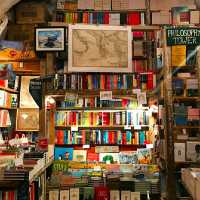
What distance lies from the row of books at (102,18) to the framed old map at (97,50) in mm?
1623

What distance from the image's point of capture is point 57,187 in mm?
4773

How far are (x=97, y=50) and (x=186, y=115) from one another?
5.15ft

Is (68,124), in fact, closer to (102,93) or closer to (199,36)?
(102,93)

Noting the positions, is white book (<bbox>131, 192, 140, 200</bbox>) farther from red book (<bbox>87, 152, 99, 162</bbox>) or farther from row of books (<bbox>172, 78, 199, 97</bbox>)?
red book (<bbox>87, 152, 99, 162</bbox>)

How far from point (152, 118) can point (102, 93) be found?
1631 mm

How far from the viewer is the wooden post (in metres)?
5.10

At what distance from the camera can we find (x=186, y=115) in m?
5.19

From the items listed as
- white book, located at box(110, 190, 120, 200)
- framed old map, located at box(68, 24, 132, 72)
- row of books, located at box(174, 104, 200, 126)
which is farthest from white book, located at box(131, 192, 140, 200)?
framed old map, located at box(68, 24, 132, 72)

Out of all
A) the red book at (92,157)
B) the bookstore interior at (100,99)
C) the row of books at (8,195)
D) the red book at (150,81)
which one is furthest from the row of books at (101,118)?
the row of books at (8,195)

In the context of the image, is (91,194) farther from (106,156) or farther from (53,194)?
(106,156)

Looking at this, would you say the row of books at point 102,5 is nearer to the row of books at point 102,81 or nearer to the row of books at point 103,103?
the row of books at point 103,103

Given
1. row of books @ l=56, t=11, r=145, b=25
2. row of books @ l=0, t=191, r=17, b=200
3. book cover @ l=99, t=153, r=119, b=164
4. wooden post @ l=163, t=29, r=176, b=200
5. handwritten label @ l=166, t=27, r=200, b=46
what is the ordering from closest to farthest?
1. row of books @ l=0, t=191, r=17, b=200
2. handwritten label @ l=166, t=27, r=200, b=46
3. wooden post @ l=163, t=29, r=176, b=200
4. book cover @ l=99, t=153, r=119, b=164
5. row of books @ l=56, t=11, r=145, b=25

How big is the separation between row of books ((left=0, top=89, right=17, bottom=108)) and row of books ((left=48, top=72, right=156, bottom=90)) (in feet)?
4.19

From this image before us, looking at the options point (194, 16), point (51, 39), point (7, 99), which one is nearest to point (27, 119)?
point (7, 99)
